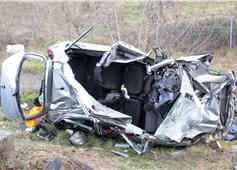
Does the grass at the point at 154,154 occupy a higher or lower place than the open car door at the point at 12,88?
lower

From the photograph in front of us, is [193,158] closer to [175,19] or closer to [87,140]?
[87,140]

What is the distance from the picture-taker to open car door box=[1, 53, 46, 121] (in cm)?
473

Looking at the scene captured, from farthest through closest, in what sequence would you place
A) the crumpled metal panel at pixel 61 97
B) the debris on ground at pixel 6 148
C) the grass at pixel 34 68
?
the grass at pixel 34 68
the crumpled metal panel at pixel 61 97
the debris on ground at pixel 6 148

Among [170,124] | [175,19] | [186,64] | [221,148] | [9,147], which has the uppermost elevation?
[175,19]

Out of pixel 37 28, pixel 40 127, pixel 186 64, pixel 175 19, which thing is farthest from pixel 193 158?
pixel 37 28

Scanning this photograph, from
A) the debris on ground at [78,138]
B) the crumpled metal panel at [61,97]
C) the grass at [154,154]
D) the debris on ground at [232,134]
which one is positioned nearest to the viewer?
the grass at [154,154]

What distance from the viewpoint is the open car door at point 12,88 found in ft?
15.5

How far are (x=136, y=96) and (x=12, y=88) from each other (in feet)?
7.18

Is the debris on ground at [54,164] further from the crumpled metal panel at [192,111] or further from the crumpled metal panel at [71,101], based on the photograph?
the crumpled metal panel at [192,111]

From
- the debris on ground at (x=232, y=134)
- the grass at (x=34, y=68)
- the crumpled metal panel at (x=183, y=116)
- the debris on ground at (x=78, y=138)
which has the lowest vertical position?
the debris on ground at (x=232, y=134)

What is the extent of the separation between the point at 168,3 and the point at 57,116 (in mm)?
5479

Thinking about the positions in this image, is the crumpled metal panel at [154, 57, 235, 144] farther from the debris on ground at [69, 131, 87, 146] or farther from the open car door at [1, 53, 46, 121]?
the open car door at [1, 53, 46, 121]

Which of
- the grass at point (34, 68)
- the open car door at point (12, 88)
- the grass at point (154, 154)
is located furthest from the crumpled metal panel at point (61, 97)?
the grass at point (34, 68)

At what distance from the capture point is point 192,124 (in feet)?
15.8
